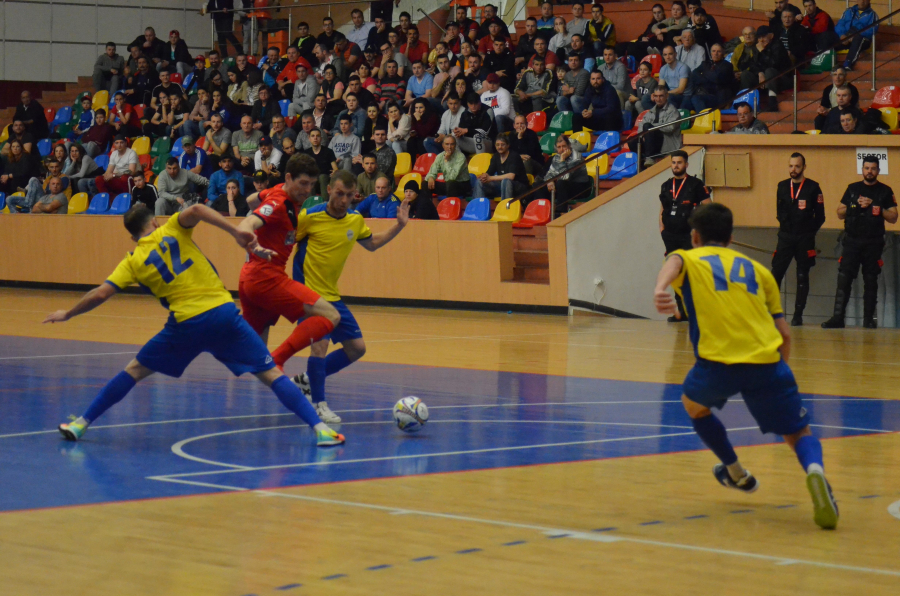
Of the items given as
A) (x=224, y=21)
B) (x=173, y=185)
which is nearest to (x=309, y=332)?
(x=173, y=185)

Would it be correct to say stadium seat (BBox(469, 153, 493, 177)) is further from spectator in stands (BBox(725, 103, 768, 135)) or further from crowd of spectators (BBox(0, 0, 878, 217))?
spectator in stands (BBox(725, 103, 768, 135))

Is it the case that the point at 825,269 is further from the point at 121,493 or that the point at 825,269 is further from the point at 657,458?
the point at 121,493

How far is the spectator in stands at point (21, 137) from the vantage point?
83.8 feet

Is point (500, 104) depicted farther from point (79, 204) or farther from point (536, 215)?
point (79, 204)

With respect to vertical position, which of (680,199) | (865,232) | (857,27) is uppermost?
(857,27)

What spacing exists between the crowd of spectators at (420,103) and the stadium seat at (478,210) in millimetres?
342

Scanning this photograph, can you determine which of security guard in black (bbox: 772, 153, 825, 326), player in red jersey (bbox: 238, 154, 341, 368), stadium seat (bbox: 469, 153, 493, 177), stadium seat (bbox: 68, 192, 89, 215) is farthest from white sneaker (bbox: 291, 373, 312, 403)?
stadium seat (bbox: 68, 192, 89, 215)

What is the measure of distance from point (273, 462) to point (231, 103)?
18282mm

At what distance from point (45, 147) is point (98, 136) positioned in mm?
2238

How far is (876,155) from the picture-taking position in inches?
645

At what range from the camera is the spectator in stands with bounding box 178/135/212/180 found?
2278 cm

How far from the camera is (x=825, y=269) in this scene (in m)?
18.5

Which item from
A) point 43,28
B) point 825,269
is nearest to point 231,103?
point 43,28

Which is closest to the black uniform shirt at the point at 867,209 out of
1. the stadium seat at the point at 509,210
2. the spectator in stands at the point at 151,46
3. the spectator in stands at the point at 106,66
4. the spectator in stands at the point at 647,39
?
the stadium seat at the point at 509,210
